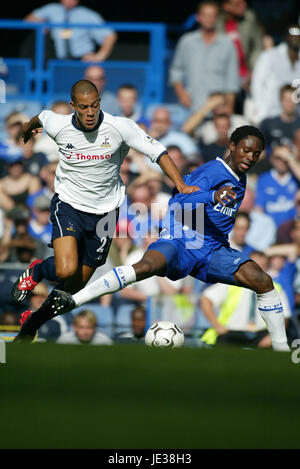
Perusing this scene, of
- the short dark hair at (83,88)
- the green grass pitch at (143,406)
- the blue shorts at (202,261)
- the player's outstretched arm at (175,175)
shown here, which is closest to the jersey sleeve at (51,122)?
the short dark hair at (83,88)

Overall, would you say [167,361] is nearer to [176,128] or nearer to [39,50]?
[176,128]

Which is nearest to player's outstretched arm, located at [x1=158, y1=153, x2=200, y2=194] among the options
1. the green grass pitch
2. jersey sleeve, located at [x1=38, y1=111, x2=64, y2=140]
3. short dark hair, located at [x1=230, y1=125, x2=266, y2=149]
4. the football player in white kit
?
the football player in white kit

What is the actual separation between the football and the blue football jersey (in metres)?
0.86

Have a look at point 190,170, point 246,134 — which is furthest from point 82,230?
point 190,170

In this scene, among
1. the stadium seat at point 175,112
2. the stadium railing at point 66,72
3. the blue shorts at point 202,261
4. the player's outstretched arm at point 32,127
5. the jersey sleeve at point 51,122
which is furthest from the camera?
the stadium railing at point 66,72

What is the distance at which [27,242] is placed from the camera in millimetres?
11281

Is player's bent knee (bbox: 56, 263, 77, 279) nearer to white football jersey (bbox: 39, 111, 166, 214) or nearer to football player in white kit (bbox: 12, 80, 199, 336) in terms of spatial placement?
football player in white kit (bbox: 12, 80, 199, 336)

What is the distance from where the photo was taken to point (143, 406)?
3.47 meters

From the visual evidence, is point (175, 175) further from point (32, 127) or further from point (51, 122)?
point (32, 127)

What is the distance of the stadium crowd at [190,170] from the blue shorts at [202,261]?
230 cm

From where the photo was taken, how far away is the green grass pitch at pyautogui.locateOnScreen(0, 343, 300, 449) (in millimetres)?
3471

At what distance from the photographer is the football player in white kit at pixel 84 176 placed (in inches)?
296

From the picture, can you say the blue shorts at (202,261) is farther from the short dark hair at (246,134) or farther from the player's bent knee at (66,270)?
the short dark hair at (246,134)

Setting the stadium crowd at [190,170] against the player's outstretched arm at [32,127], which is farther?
the stadium crowd at [190,170]
